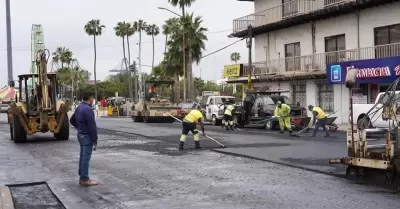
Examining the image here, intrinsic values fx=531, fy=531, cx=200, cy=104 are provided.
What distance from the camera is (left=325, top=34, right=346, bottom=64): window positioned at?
1224 inches

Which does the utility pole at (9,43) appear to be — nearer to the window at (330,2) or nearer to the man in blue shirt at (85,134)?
the window at (330,2)

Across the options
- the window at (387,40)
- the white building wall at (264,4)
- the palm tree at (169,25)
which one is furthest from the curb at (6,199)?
the palm tree at (169,25)

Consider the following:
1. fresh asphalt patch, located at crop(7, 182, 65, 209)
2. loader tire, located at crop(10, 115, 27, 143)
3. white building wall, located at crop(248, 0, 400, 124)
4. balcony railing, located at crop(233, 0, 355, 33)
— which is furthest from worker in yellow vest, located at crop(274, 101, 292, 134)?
fresh asphalt patch, located at crop(7, 182, 65, 209)

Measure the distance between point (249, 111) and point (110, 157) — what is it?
15.7 m

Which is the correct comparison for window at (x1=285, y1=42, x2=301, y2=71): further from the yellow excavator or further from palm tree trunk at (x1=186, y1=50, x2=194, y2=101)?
the yellow excavator

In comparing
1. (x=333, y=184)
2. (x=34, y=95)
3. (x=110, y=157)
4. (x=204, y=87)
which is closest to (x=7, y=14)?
(x=34, y=95)

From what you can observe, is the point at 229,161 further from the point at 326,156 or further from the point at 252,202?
the point at 252,202

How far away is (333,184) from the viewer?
32.4 ft

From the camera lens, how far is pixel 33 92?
21.0m

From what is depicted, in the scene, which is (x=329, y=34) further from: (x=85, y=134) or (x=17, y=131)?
(x=85, y=134)

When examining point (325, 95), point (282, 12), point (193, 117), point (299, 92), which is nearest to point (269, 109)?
point (325, 95)

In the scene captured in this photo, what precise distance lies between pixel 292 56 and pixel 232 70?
255 inches

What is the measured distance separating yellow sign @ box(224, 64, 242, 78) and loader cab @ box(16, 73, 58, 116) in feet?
70.5

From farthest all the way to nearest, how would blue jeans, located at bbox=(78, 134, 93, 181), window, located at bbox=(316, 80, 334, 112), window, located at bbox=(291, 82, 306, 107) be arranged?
window, located at bbox=(291, 82, 306, 107) < window, located at bbox=(316, 80, 334, 112) < blue jeans, located at bbox=(78, 134, 93, 181)
